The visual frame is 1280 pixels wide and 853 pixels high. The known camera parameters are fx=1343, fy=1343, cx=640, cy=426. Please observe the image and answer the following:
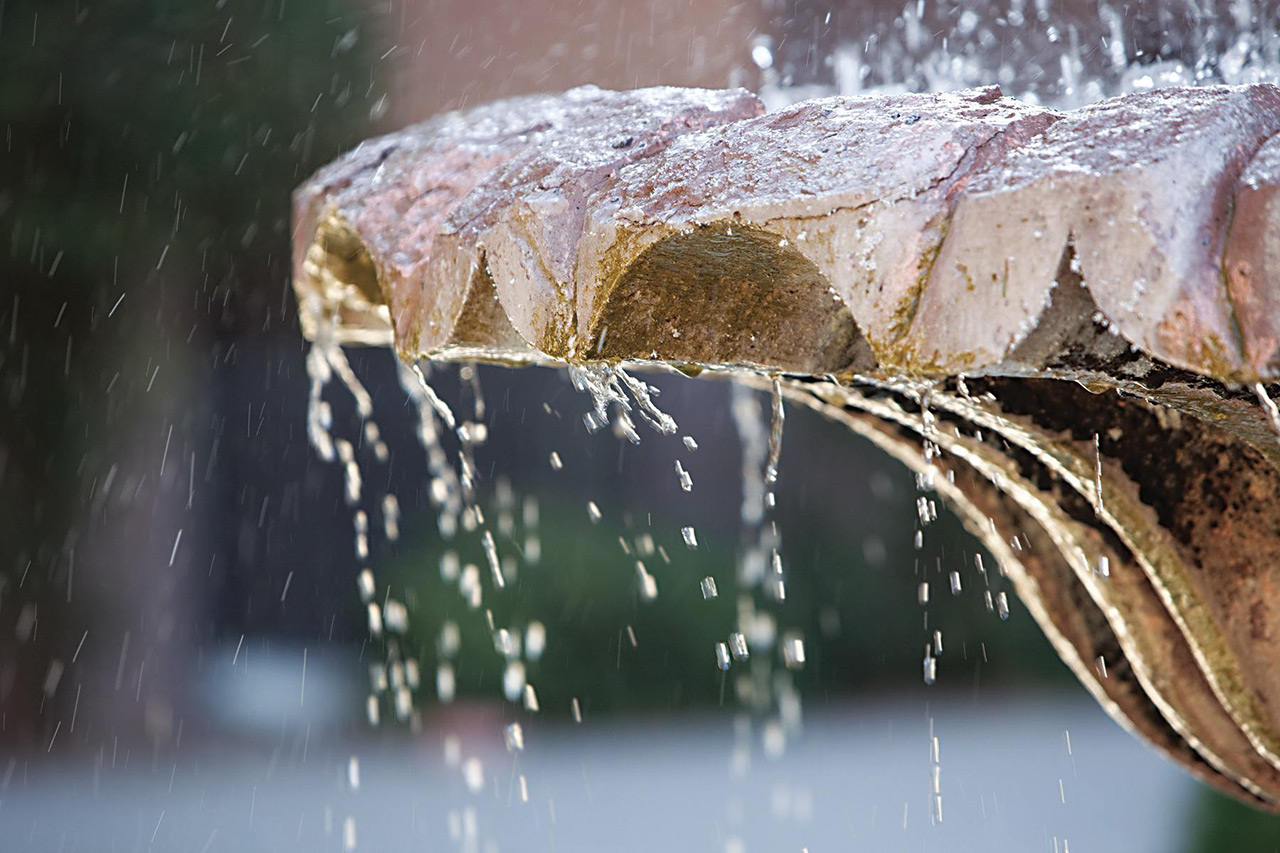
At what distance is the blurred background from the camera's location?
594 centimetres

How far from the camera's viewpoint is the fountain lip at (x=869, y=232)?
98 cm

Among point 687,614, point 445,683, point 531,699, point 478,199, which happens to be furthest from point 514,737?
point 478,199

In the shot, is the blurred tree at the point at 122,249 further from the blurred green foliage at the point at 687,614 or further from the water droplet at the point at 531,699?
the water droplet at the point at 531,699

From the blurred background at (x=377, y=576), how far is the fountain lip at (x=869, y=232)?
301cm

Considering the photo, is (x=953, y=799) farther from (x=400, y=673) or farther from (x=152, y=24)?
(x=152, y=24)

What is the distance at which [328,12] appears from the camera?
7258 millimetres

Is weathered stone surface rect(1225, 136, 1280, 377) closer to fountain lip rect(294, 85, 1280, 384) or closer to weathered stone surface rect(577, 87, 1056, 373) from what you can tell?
fountain lip rect(294, 85, 1280, 384)

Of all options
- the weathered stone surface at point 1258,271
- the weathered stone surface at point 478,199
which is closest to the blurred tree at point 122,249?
the weathered stone surface at point 478,199

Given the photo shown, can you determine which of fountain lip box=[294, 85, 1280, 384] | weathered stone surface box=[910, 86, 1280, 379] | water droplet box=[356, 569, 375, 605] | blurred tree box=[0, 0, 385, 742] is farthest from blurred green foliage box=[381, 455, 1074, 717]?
weathered stone surface box=[910, 86, 1280, 379]

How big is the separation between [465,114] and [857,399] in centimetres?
72

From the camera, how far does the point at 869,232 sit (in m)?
1.10

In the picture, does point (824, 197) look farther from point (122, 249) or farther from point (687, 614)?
point (687, 614)

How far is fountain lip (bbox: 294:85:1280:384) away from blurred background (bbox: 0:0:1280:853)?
3008 millimetres

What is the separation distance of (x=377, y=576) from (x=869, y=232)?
7.31 metres
